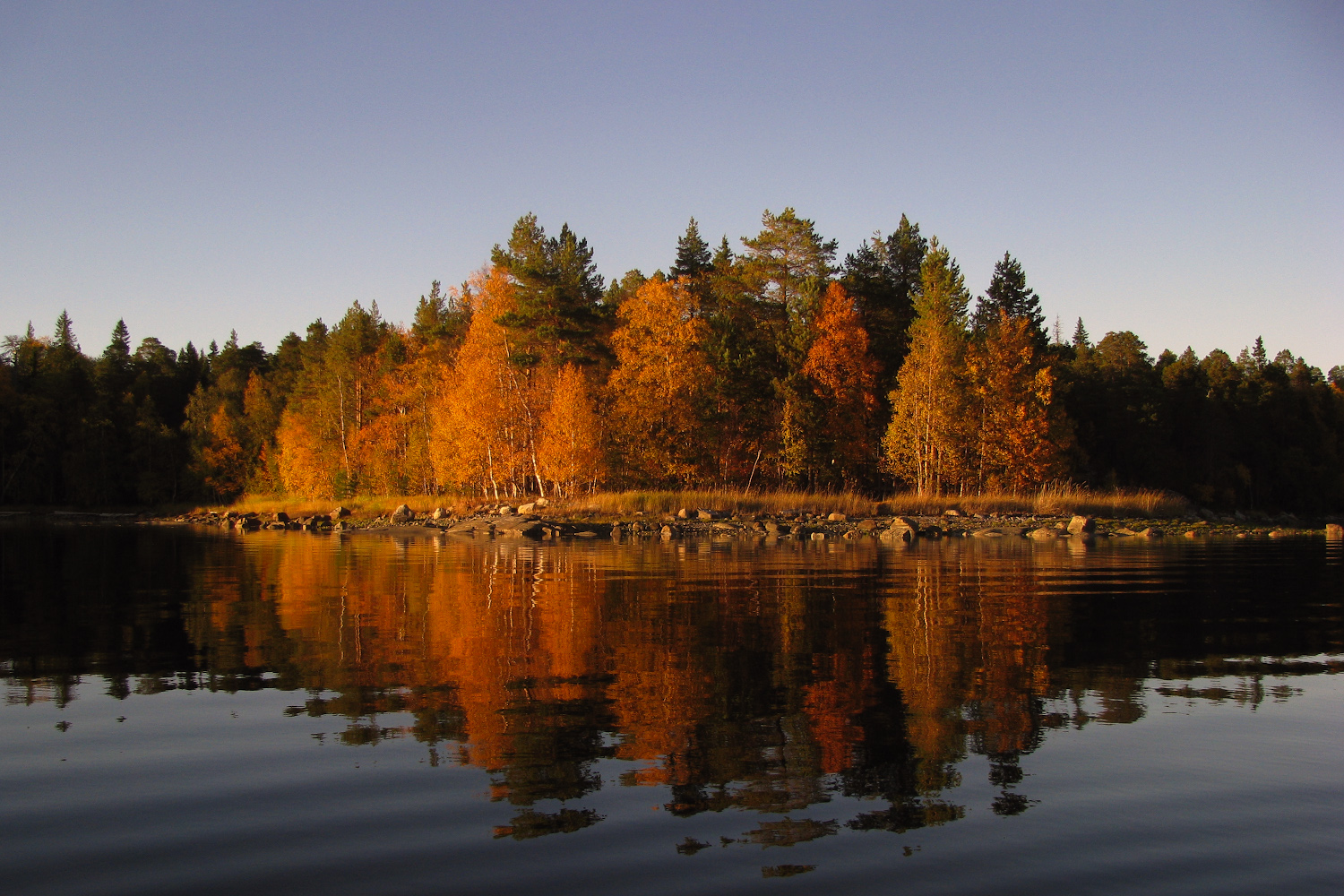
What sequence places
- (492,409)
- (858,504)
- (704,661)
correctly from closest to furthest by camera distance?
(704,661) < (858,504) < (492,409)

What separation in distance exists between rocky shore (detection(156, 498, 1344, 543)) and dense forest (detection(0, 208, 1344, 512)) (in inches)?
261

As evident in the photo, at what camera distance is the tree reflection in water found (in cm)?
543

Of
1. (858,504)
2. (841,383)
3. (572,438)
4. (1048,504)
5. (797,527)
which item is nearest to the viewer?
(797,527)

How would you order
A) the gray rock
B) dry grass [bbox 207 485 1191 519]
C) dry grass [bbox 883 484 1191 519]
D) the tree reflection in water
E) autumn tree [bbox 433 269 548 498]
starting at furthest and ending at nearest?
autumn tree [bbox 433 269 548 498] < dry grass [bbox 883 484 1191 519] < dry grass [bbox 207 485 1191 519] < the gray rock < the tree reflection in water

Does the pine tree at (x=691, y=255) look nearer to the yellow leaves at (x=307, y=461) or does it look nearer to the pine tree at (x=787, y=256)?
the pine tree at (x=787, y=256)

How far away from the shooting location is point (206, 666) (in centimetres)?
877

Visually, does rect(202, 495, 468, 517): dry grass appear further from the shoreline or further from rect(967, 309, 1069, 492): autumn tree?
rect(967, 309, 1069, 492): autumn tree

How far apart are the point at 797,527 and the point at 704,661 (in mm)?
26728

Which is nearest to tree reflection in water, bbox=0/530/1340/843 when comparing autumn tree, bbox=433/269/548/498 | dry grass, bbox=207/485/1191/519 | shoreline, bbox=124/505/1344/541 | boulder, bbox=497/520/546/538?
shoreline, bbox=124/505/1344/541

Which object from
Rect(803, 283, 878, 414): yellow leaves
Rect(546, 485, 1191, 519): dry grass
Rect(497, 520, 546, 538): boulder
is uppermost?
Rect(803, 283, 878, 414): yellow leaves

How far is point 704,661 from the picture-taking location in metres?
8.55

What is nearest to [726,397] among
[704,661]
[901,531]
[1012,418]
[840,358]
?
[840,358]

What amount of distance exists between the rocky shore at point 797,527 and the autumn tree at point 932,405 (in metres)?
8.68

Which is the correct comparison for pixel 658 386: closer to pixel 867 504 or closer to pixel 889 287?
pixel 867 504
